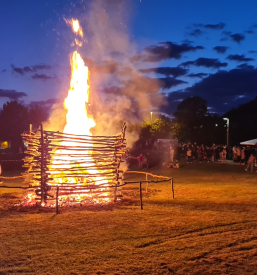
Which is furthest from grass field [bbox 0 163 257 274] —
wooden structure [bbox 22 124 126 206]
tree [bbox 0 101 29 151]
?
tree [bbox 0 101 29 151]

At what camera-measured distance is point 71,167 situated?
10.7 meters

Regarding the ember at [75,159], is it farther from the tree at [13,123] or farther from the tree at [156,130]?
the tree at [13,123]

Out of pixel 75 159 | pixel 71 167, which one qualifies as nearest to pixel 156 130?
pixel 75 159

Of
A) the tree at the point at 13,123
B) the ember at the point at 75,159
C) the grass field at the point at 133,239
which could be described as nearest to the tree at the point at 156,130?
the tree at the point at 13,123

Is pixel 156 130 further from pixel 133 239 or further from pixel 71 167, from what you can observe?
pixel 133 239

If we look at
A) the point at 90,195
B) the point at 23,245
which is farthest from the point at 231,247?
the point at 90,195

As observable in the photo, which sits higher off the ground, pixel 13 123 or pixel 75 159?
pixel 13 123

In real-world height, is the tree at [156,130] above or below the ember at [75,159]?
above

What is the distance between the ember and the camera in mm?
9859

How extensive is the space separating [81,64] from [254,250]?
1064cm

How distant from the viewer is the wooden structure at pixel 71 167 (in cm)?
980

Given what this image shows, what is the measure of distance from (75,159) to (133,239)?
18.6ft

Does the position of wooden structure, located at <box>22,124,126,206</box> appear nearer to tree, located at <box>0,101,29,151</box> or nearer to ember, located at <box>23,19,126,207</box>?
ember, located at <box>23,19,126,207</box>

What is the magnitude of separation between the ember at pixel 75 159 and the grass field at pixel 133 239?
1.18 metres
